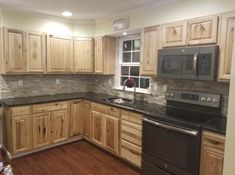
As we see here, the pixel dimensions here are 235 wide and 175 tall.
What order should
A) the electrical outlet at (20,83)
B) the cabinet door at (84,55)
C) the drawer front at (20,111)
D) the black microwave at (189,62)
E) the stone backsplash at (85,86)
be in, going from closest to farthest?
the black microwave at (189,62), the stone backsplash at (85,86), the drawer front at (20,111), the electrical outlet at (20,83), the cabinet door at (84,55)

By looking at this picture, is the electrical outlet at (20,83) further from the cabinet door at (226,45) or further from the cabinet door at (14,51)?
the cabinet door at (226,45)

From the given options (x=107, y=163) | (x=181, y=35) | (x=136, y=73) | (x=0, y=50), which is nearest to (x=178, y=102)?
(x=181, y=35)

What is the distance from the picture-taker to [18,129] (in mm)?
3137

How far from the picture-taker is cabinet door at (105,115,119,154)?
3146mm

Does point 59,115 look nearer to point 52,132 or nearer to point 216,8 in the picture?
point 52,132

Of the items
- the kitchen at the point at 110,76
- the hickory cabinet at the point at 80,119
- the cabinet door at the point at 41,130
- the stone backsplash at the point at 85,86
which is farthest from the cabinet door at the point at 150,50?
the cabinet door at the point at 41,130

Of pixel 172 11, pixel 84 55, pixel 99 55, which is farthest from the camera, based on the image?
pixel 84 55

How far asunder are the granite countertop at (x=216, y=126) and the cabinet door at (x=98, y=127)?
71.2 inches

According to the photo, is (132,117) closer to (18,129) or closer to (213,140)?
(213,140)

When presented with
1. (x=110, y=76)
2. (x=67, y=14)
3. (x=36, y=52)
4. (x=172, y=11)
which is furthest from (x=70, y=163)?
(x=172, y=11)

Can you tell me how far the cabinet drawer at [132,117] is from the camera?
9.02 feet

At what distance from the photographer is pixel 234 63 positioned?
1.28m

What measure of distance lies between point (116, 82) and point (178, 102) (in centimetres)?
167

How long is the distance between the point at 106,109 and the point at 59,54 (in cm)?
155
